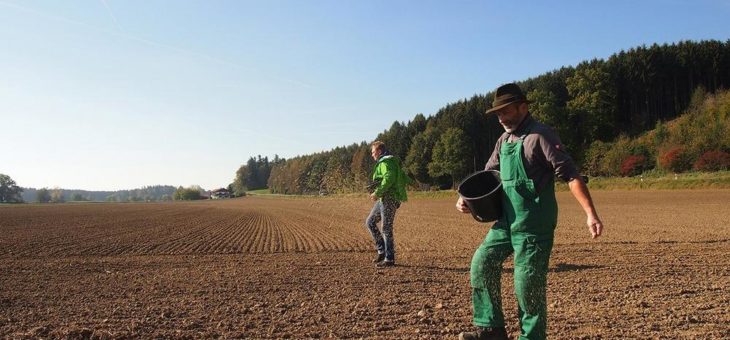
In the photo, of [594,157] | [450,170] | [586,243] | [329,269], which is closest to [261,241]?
[329,269]

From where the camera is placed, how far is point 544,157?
3.48 metres

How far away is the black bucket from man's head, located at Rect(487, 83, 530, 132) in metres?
0.43

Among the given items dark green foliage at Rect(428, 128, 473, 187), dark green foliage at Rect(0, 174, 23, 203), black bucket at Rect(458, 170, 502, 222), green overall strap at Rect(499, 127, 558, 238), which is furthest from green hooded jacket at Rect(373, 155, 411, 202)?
dark green foliage at Rect(0, 174, 23, 203)

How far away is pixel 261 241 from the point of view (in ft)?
45.9

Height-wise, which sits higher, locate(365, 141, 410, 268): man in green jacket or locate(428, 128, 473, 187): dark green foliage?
locate(428, 128, 473, 187): dark green foliage

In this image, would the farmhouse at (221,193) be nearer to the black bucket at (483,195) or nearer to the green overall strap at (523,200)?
the black bucket at (483,195)

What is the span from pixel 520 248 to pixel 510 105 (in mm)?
983

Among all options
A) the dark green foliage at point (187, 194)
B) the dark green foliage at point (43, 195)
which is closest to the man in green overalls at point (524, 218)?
the dark green foliage at point (187, 194)

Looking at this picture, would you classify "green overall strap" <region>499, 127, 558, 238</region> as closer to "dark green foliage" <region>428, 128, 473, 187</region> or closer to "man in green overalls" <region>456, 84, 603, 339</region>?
A: "man in green overalls" <region>456, 84, 603, 339</region>

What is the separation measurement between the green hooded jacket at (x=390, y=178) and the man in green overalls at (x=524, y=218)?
161 inches

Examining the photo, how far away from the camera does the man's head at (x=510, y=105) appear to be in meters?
3.68

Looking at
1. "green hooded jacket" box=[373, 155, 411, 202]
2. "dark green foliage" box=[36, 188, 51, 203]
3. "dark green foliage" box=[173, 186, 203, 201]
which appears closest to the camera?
"green hooded jacket" box=[373, 155, 411, 202]

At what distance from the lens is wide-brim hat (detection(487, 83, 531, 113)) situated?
12.1 feet

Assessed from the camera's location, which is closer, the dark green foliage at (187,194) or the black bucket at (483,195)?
the black bucket at (483,195)
